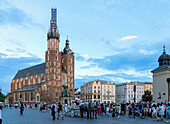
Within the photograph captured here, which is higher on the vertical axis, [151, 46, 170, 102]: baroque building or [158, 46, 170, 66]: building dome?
[158, 46, 170, 66]: building dome

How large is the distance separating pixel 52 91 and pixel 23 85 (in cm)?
2606

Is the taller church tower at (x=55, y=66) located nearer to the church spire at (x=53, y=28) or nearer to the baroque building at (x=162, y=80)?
the church spire at (x=53, y=28)

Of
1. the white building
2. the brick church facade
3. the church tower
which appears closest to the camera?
the church tower

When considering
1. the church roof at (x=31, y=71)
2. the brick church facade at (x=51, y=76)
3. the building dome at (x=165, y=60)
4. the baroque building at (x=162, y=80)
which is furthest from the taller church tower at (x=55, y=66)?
the building dome at (x=165, y=60)

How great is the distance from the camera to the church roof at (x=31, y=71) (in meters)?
97.4

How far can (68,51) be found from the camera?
9594 cm

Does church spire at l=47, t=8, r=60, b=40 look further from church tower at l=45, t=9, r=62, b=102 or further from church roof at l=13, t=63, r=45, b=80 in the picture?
church roof at l=13, t=63, r=45, b=80

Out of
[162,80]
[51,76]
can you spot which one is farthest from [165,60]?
[51,76]

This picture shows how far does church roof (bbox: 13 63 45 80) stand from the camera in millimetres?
97387

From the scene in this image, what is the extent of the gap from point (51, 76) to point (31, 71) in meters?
22.9

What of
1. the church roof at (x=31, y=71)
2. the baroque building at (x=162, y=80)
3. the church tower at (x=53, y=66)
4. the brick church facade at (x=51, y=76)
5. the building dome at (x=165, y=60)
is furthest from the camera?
the church roof at (x=31, y=71)

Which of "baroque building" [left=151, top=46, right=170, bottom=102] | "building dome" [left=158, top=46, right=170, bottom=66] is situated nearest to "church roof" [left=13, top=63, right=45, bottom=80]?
"building dome" [left=158, top=46, right=170, bottom=66]

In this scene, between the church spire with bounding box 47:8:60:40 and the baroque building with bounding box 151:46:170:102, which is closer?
the baroque building with bounding box 151:46:170:102

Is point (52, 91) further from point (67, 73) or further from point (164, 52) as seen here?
point (164, 52)
